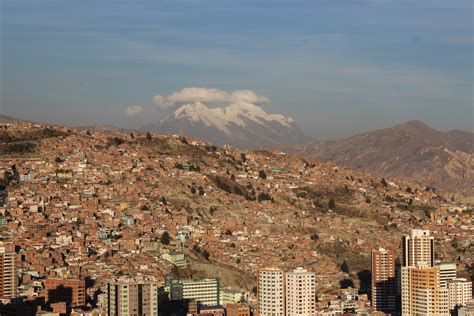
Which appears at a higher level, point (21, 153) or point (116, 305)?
point (21, 153)

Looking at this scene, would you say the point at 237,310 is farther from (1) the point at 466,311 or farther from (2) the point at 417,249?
(2) the point at 417,249

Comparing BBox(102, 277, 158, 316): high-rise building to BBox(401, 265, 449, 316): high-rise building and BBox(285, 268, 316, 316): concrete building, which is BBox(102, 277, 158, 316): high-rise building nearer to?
BBox(285, 268, 316, 316): concrete building

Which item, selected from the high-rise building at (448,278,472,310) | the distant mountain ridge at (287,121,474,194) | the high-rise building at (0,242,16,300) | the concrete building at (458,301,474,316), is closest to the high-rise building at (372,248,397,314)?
the high-rise building at (448,278,472,310)

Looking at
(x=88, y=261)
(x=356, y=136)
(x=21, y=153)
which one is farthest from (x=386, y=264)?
(x=356, y=136)

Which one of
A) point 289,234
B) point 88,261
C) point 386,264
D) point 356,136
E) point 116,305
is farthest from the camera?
point 356,136

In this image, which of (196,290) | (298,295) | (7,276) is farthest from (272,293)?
(7,276)

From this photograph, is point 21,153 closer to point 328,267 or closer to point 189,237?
A: point 189,237
